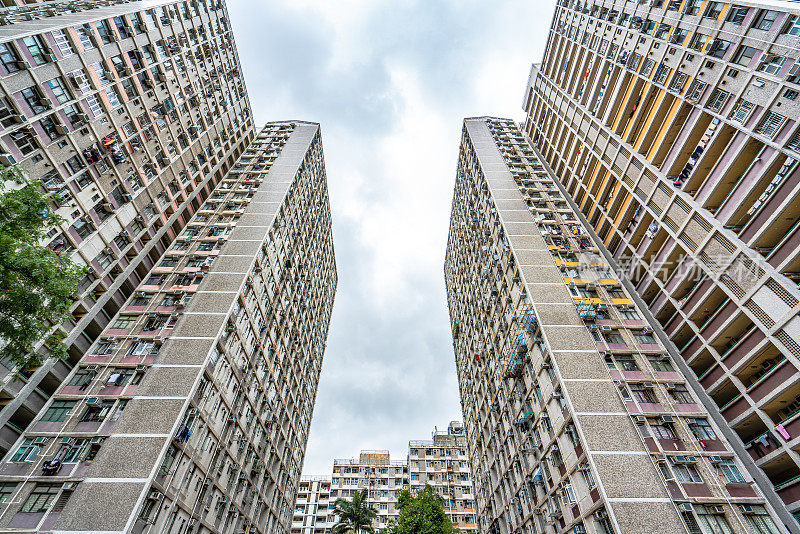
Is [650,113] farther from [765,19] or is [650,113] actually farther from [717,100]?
[765,19]

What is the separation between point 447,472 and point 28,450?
60437 mm

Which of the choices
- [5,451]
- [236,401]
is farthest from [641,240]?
[5,451]

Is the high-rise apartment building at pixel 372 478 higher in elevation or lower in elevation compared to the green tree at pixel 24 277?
higher

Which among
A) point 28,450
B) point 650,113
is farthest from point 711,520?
point 28,450

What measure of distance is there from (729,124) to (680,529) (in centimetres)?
2351

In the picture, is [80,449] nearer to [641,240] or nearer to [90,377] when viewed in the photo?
[90,377]

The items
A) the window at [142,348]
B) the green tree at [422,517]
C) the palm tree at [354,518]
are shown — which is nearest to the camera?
the window at [142,348]

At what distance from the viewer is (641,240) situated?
32.7 m

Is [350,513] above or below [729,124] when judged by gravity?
below

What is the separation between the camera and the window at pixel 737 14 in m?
24.0

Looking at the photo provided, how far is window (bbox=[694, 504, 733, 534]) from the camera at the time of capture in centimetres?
1842

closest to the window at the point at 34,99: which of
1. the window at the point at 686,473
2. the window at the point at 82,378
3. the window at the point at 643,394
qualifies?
the window at the point at 82,378

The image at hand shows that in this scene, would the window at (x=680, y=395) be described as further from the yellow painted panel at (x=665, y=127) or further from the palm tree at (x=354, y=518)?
the palm tree at (x=354, y=518)

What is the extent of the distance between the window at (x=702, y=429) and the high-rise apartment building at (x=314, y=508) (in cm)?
6843
